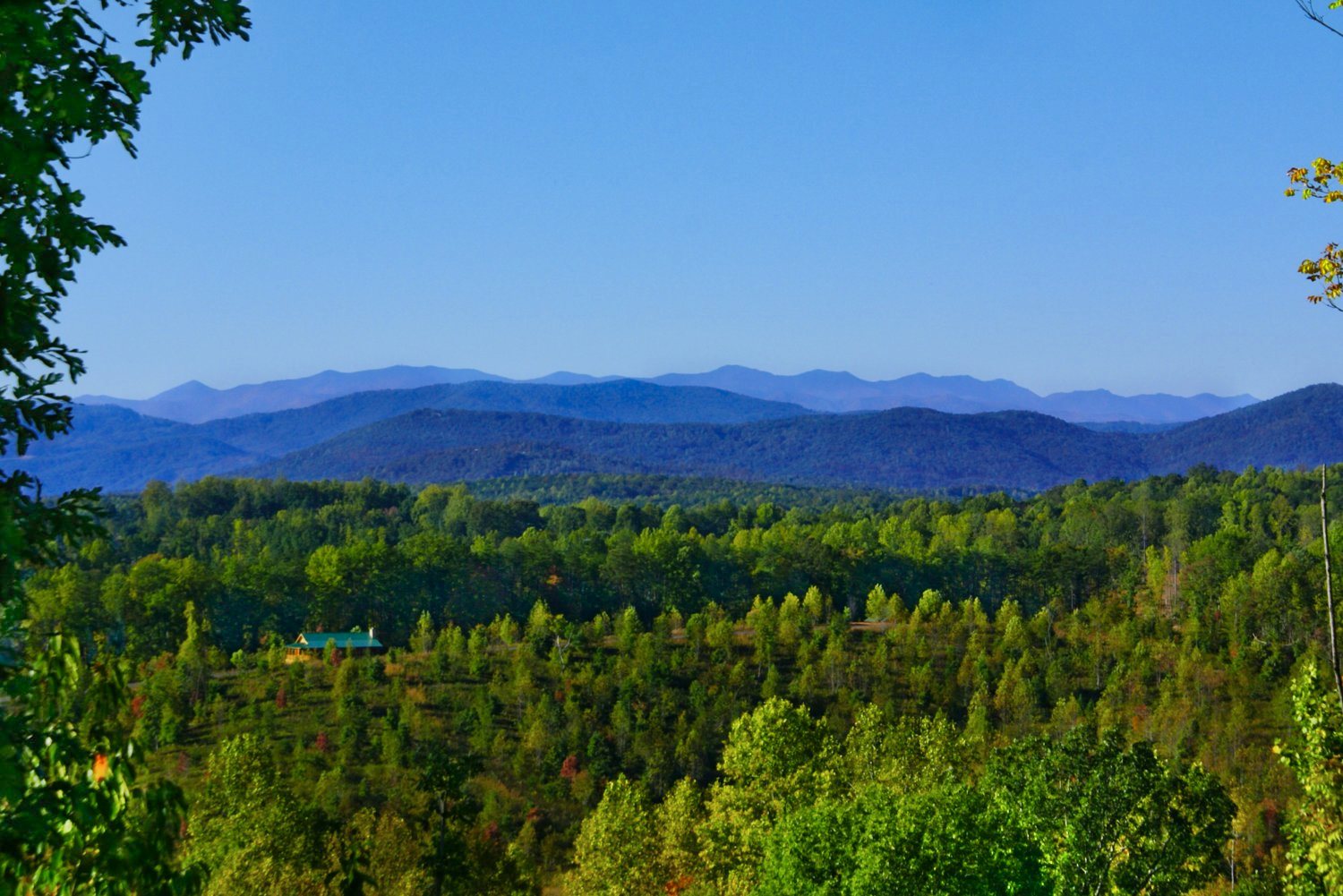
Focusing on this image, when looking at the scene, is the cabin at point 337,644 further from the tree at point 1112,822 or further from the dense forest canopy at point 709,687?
the tree at point 1112,822

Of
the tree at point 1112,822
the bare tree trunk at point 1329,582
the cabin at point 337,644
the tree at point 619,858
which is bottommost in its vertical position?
the cabin at point 337,644

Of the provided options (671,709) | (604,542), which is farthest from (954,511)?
(671,709)

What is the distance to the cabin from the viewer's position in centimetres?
6406

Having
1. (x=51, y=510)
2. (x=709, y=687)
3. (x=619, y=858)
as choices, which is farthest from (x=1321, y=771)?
(x=709, y=687)

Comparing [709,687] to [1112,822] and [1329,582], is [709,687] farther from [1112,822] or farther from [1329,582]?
[1329,582]

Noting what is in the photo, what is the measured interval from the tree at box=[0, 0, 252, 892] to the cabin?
6075cm

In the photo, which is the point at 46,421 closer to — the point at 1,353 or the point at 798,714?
the point at 1,353

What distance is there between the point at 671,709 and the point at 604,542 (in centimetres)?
3351

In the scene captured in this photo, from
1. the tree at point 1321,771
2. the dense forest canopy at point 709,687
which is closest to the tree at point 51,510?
the dense forest canopy at point 709,687

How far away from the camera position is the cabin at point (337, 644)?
6406cm

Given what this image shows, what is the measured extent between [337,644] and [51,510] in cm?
6430

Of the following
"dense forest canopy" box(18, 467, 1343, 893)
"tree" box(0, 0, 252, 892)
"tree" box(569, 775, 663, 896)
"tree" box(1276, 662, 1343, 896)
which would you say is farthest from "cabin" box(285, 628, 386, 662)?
"tree" box(0, 0, 252, 892)

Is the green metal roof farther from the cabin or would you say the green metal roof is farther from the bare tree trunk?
the bare tree trunk

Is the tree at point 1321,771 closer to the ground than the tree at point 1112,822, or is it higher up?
higher up
